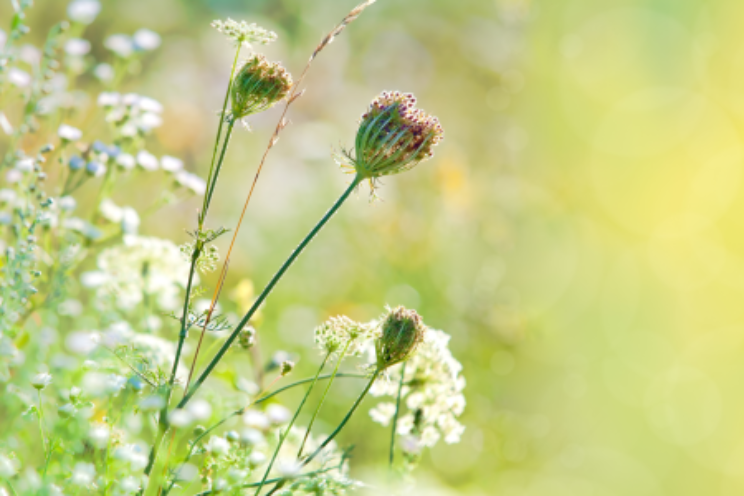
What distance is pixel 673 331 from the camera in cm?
438

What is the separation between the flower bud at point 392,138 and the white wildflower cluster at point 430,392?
49cm

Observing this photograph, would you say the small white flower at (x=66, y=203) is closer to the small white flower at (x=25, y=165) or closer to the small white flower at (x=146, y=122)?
the small white flower at (x=25, y=165)

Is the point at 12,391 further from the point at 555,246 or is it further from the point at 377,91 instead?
the point at 377,91

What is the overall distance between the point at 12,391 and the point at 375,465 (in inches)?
64.2

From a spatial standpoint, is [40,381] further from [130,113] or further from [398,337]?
[130,113]

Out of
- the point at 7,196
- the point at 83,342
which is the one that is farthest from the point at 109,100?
the point at 83,342

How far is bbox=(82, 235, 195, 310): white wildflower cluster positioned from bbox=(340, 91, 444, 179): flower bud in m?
0.77

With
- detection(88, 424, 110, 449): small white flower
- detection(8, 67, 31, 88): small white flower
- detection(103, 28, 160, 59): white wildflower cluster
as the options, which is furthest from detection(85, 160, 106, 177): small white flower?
detection(88, 424, 110, 449): small white flower

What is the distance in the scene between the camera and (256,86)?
3.91ft

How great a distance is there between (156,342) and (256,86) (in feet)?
2.07

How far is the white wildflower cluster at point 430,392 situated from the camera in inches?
61.6

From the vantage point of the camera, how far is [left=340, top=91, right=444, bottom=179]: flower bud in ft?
3.96

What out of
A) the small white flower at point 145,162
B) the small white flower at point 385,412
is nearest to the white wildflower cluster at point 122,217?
the small white flower at point 145,162

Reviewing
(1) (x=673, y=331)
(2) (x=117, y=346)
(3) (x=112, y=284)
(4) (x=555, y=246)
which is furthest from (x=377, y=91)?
(2) (x=117, y=346)
